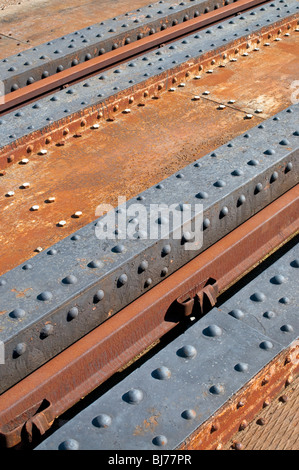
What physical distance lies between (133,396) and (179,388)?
0.28 m

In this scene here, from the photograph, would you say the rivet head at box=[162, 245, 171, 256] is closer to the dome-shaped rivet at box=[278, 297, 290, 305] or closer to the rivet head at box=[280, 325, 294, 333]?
the dome-shaped rivet at box=[278, 297, 290, 305]

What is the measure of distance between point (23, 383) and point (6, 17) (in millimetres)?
8645

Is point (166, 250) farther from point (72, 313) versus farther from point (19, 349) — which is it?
point (19, 349)

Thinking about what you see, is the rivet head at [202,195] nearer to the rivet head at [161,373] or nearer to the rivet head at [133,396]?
the rivet head at [161,373]

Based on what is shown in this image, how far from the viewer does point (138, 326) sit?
14.9ft

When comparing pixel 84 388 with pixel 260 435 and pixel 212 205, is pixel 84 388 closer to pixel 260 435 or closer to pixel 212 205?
pixel 260 435

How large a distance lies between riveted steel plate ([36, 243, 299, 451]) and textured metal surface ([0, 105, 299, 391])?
0.65 metres

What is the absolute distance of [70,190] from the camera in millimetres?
5504

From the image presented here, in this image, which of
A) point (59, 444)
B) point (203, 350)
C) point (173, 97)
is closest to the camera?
point (59, 444)

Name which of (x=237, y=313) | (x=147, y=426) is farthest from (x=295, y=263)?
(x=147, y=426)

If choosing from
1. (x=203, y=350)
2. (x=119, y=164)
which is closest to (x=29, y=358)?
(x=203, y=350)

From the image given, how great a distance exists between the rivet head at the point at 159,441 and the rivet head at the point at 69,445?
0.42m

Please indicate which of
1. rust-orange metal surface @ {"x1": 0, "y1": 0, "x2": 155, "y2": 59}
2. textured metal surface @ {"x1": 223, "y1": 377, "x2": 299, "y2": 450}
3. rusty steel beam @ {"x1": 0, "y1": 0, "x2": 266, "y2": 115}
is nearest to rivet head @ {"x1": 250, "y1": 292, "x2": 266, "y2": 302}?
textured metal surface @ {"x1": 223, "y1": 377, "x2": 299, "y2": 450}

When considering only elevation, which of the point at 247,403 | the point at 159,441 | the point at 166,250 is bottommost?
the point at 247,403
